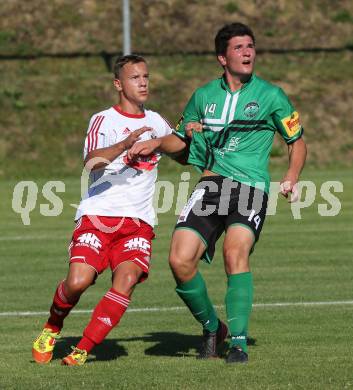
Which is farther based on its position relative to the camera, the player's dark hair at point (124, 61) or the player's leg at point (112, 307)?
the player's dark hair at point (124, 61)

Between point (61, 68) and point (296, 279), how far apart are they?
82.5 ft

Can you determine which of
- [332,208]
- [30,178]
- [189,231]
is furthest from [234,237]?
[30,178]

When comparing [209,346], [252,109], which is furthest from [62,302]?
[252,109]

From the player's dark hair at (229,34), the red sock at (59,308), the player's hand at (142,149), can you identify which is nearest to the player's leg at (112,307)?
the red sock at (59,308)

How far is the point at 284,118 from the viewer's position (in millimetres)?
8438

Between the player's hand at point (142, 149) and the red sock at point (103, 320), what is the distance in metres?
0.94

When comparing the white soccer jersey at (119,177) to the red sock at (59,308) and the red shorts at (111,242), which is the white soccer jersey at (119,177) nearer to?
the red shorts at (111,242)

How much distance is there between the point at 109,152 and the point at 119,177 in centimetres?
43

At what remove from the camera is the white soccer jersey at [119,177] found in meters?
8.54

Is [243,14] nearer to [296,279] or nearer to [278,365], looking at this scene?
[296,279]

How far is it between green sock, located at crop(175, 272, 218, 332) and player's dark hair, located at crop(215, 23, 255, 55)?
1.61m

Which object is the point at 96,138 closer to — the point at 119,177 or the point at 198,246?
the point at 119,177

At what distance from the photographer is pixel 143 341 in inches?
367

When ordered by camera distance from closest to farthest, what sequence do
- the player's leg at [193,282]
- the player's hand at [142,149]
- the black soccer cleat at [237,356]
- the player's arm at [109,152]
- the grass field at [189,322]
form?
1. the grass field at [189,322]
2. the black soccer cleat at [237,356]
3. the player's arm at [109,152]
4. the player's hand at [142,149]
5. the player's leg at [193,282]
